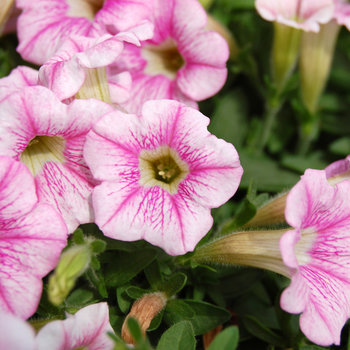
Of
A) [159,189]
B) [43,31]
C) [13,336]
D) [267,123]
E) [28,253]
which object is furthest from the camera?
[267,123]

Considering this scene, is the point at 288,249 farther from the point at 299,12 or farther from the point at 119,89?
the point at 299,12

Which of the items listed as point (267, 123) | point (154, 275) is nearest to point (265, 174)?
point (267, 123)

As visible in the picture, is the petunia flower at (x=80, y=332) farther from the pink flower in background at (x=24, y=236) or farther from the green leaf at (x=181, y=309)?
the green leaf at (x=181, y=309)

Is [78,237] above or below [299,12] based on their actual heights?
below

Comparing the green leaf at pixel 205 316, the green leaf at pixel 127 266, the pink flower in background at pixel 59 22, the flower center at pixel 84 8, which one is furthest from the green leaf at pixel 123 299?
the flower center at pixel 84 8

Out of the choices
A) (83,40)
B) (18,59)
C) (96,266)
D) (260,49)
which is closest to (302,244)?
(96,266)

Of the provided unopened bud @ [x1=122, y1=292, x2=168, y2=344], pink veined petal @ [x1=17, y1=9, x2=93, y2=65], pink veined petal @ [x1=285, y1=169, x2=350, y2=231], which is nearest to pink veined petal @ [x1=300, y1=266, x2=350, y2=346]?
pink veined petal @ [x1=285, y1=169, x2=350, y2=231]

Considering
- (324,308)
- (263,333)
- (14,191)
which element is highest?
(14,191)
